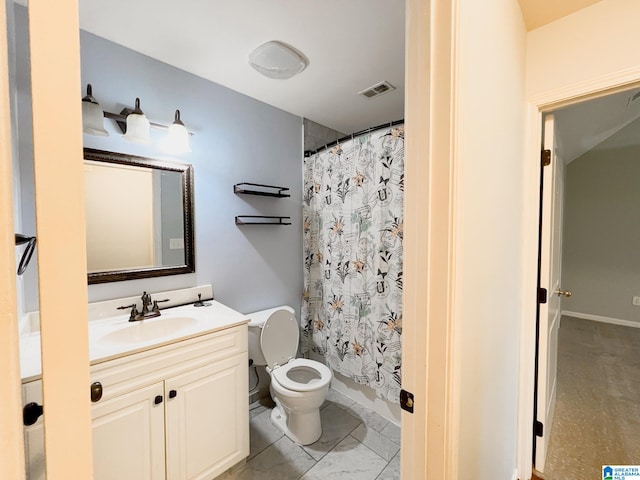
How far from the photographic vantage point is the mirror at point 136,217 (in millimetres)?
1583

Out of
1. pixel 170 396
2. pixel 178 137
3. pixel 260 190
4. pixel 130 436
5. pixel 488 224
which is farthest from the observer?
pixel 260 190

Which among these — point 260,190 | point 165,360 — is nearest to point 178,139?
point 260,190

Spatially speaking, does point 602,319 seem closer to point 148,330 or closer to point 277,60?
point 277,60

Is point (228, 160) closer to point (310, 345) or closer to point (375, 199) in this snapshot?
point (375, 199)

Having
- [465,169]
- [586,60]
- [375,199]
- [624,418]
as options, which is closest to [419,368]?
[465,169]

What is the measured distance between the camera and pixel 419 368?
0.79m

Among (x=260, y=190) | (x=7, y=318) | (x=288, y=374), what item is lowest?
(x=288, y=374)

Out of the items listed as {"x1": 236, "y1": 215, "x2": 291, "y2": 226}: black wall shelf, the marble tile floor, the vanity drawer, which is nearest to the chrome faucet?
the vanity drawer

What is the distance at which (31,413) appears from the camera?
12.8 inches

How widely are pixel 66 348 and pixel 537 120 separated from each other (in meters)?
1.91

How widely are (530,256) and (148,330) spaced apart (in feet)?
6.91

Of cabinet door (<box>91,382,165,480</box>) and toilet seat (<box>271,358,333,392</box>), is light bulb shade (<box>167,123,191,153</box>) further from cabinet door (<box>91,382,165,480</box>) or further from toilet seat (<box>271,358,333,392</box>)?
toilet seat (<box>271,358,333,392</box>)

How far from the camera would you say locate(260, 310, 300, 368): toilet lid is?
2039 millimetres
